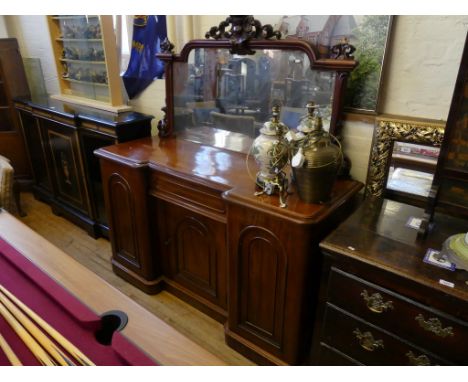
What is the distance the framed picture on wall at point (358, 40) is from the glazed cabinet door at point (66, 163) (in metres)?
1.78

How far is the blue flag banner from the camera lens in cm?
220

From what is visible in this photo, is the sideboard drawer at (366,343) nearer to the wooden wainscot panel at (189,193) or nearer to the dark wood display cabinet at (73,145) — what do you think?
the wooden wainscot panel at (189,193)

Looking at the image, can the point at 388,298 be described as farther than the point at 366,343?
No

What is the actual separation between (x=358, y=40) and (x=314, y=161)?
638mm

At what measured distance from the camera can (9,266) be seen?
1212 mm

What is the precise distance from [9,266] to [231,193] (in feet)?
2.86

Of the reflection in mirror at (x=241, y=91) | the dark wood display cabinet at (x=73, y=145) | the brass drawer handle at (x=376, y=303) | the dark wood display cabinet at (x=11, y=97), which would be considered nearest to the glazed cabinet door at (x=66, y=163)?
the dark wood display cabinet at (x=73, y=145)

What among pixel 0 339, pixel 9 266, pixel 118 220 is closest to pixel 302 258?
pixel 0 339

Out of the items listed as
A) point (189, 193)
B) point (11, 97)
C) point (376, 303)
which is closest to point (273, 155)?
point (189, 193)

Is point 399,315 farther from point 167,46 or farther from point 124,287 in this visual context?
point 167,46

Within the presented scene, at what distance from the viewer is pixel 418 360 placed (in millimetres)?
1044

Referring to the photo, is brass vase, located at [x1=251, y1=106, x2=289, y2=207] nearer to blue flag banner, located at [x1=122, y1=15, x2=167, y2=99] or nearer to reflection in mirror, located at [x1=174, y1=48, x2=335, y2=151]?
reflection in mirror, located at [x1=174, y1=48, x2=335, y2=151]

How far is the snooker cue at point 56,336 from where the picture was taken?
834 mm

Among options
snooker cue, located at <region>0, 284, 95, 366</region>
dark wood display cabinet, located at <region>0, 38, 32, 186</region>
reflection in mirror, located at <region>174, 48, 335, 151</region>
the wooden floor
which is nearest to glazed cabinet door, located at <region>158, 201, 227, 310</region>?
the wooden floor
